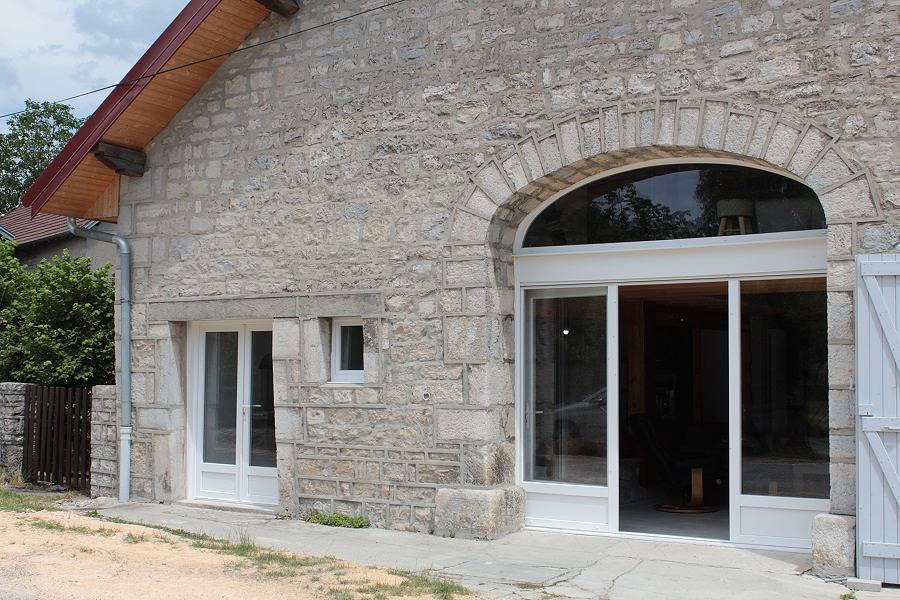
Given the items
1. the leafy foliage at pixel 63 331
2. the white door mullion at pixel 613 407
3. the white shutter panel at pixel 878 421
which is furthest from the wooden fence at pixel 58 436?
the white shutter panel at pixel 878 421

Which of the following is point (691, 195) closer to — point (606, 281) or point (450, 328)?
point (606, 281)

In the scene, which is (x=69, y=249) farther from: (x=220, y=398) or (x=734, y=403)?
(x=734, y=403)

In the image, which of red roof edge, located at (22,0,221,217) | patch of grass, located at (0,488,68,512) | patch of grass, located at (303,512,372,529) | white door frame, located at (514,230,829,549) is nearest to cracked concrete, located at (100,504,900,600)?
patch of grass, located at (303,512,372,529)

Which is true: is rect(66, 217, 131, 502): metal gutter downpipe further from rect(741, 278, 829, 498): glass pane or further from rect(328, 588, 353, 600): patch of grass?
rect(741, 278, 829, 498): glass pane

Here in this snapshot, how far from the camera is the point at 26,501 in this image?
10039 millimetres

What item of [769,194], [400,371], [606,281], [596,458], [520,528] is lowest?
[520,528]

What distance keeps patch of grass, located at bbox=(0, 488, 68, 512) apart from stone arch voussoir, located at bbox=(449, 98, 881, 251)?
16.2 feet

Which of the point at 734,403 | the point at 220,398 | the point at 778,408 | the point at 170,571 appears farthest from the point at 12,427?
the point at 778,408

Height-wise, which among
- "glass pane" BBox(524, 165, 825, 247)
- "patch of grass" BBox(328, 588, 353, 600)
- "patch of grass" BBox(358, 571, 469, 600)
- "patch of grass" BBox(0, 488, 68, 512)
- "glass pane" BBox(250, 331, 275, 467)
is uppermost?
"glass pane" BBox(524, 165, 825, 247)

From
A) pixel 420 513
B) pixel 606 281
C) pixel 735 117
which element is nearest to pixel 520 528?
pixel 420 513

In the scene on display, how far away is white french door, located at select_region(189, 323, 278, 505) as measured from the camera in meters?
9.73

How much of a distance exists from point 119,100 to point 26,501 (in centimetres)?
428

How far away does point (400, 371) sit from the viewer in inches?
331

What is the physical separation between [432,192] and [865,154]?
349 centimetres
